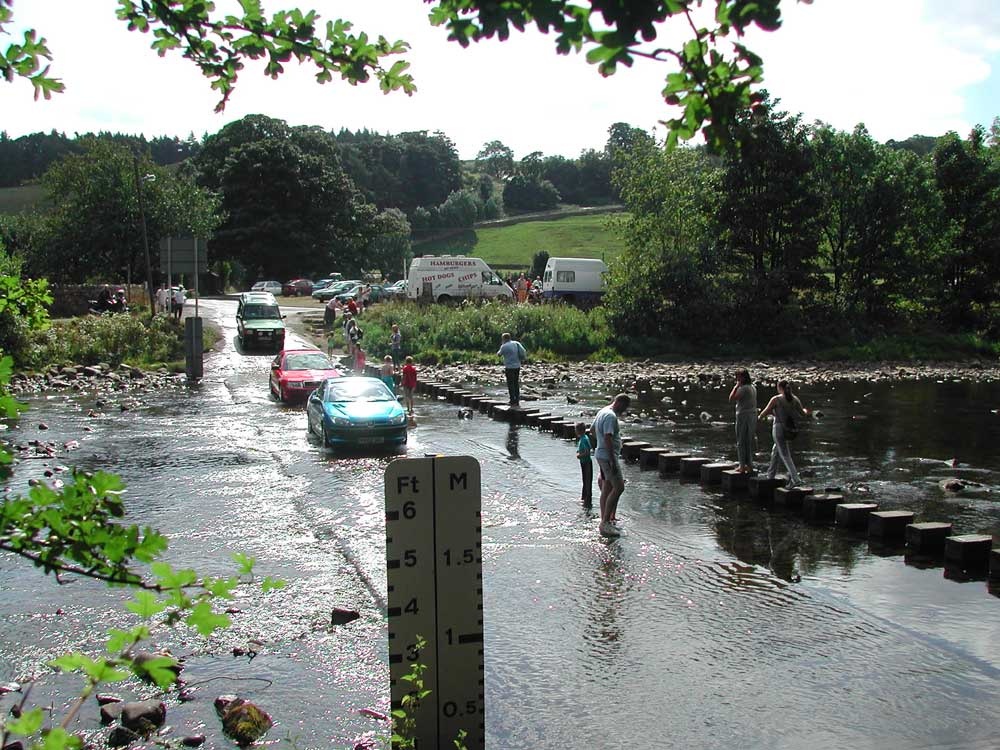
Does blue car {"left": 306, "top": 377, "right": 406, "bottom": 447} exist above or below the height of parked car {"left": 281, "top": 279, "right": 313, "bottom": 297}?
below

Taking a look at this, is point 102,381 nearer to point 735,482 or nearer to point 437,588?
point 735,482

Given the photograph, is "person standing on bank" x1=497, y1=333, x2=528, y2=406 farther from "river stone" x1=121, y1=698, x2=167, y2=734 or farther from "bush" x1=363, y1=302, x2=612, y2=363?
"river stone" x1=121, y1=698, x2=167, y2=734

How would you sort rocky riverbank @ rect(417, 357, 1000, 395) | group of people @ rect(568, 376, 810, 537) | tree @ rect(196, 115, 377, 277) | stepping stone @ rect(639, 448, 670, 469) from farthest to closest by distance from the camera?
tree @ rect(196, 115, 377, 277), rocky riverbank @ rect(417, 357, 1000, 395), stepping stone @ rect(639, 448, 670, 469), group of people @ rect(568, 376, 810, 537)

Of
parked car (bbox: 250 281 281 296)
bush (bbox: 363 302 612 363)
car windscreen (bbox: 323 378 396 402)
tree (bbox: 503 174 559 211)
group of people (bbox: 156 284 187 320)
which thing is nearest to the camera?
car windscreen (bbox: 323 378 396 402)

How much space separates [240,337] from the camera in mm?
40250

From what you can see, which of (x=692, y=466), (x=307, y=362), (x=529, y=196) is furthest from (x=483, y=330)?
(x=529, y=196)

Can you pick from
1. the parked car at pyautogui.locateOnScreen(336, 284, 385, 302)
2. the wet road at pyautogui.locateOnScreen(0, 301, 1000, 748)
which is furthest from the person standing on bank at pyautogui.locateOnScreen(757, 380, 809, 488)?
the parked car at pyautogui.locateOnScreen(336, 284, 385, 302)

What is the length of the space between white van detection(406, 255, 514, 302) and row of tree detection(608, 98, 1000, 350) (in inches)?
321

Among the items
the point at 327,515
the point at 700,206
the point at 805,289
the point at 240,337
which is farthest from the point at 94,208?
the point at 327,515

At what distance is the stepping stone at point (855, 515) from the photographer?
513 inches

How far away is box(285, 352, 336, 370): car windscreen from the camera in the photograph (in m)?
28.4

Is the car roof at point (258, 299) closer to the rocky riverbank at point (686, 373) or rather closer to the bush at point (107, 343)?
the bush at point (107, 343)

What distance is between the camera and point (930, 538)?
11.9m

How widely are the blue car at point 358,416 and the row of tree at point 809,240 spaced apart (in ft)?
82.5
